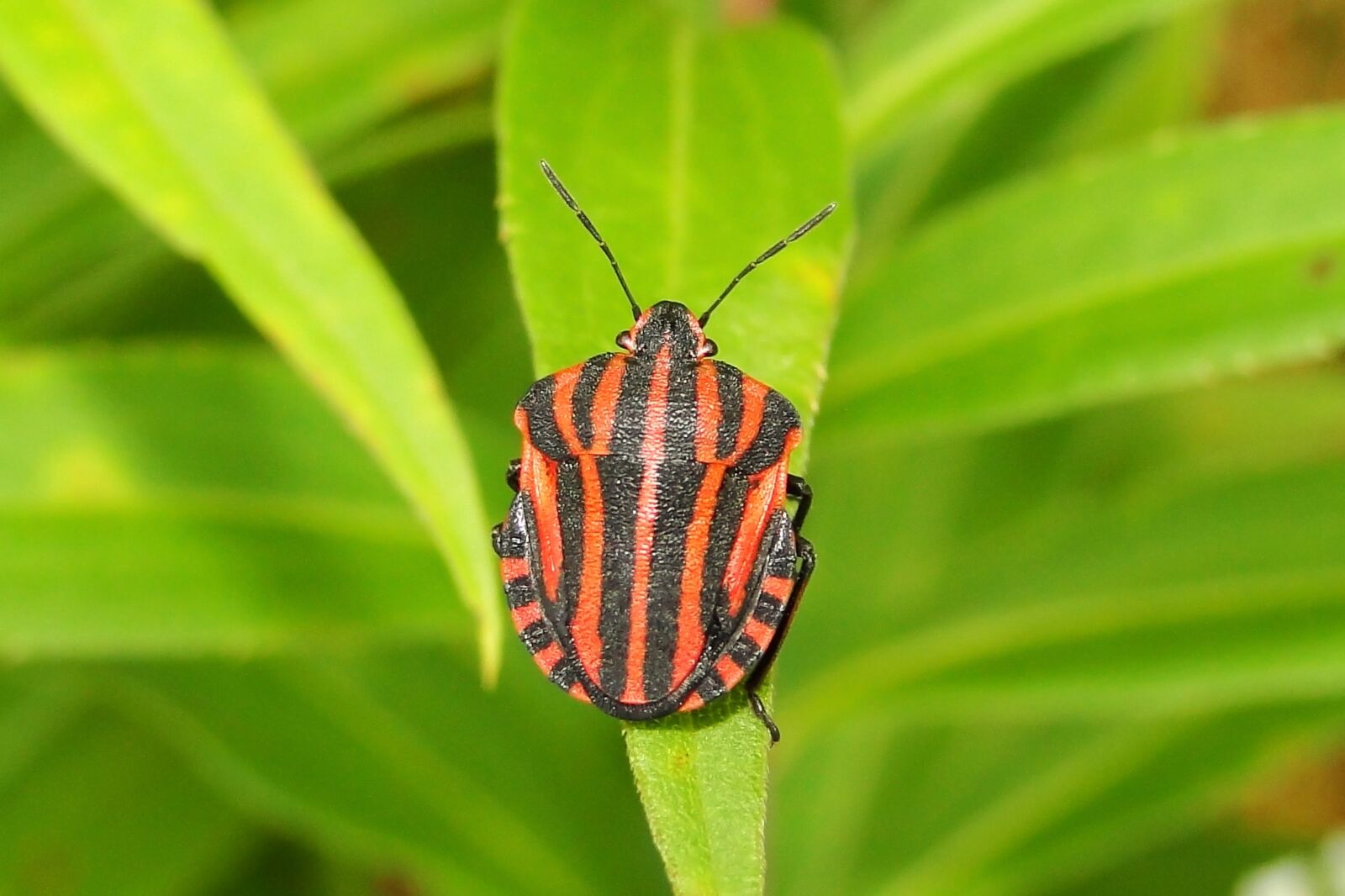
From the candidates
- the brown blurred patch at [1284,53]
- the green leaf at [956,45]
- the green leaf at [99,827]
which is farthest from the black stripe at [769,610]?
the brown blurred patch at [1284,53]

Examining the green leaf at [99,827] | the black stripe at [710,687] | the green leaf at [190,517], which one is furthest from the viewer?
the green leaf at [99,827]

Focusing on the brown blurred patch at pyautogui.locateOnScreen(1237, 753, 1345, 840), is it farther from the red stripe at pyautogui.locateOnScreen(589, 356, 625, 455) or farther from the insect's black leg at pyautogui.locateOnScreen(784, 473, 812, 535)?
the red stripe at pyautogui.locateOnScreen(589, 356, 625, 455)

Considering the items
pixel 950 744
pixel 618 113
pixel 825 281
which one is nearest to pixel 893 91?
pixel 618 113

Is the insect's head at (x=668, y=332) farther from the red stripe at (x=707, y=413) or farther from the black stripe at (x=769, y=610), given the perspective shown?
the black stripe at (x=769, y=610)

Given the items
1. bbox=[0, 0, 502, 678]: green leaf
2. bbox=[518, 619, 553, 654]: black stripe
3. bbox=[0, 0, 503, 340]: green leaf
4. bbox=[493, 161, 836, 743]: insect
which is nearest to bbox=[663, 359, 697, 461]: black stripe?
bbox=[493, 161, 836, 743]: insect

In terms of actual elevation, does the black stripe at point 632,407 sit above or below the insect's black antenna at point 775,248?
below

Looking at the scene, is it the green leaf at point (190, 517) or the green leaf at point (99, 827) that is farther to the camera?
the green leaf at point (99, 827)

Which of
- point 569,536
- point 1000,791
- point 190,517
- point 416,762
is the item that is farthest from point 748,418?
point 1000,791
